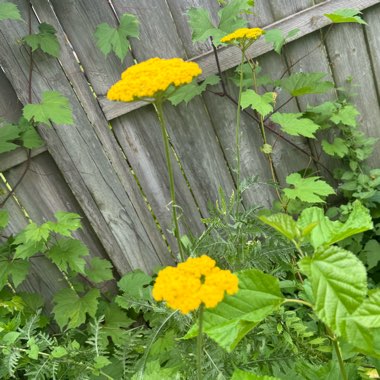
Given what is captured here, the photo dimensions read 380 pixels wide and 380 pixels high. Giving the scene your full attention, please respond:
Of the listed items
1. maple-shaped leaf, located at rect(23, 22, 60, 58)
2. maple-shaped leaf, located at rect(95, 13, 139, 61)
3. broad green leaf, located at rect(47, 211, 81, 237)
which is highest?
maple-shaped leaf, located at rect(23, 22, 60, 58)

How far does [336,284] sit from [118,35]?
5.46ft

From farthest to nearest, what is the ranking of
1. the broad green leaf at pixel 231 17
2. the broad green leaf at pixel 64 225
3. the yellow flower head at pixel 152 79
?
the broad green leaf at pixel 231 17
the broad green leaf at pixel 64 225
the yellow flower head at pixel 152 79

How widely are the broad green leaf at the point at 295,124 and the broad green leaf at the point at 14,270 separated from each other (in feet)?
4.99

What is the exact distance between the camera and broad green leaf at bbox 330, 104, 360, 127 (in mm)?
2373

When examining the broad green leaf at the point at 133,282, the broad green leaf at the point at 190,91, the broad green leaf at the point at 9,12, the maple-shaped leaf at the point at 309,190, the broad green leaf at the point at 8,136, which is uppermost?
the broad green leaf at the point at 9,12

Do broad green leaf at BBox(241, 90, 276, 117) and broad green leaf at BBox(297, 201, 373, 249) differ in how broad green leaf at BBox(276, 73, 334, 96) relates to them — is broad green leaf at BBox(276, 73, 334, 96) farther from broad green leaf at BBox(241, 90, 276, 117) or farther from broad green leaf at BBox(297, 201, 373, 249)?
broad green leaf at BBox(297, 201, 373, 249)

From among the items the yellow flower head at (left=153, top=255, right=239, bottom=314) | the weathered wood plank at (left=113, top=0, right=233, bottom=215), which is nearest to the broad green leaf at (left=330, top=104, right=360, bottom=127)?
the weathered wood plank at (left=113, top=0, right=233, bottom=215)

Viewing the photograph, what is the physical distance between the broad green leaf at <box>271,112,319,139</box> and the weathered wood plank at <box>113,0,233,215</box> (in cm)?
39

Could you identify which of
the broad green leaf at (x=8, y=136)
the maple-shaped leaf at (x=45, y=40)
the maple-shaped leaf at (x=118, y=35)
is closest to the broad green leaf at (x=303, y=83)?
the maple-shaped leaf at (x=118, y=35)

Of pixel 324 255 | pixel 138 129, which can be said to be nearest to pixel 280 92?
pixel 138 129

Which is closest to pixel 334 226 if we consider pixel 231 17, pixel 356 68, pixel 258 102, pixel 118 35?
pixel 258 102

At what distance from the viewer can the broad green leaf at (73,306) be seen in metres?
2.13

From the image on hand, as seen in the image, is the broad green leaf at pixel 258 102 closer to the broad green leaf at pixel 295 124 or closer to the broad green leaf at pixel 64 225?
the broad green leaf at pixel 295 124

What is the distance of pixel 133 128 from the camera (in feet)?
7.55
